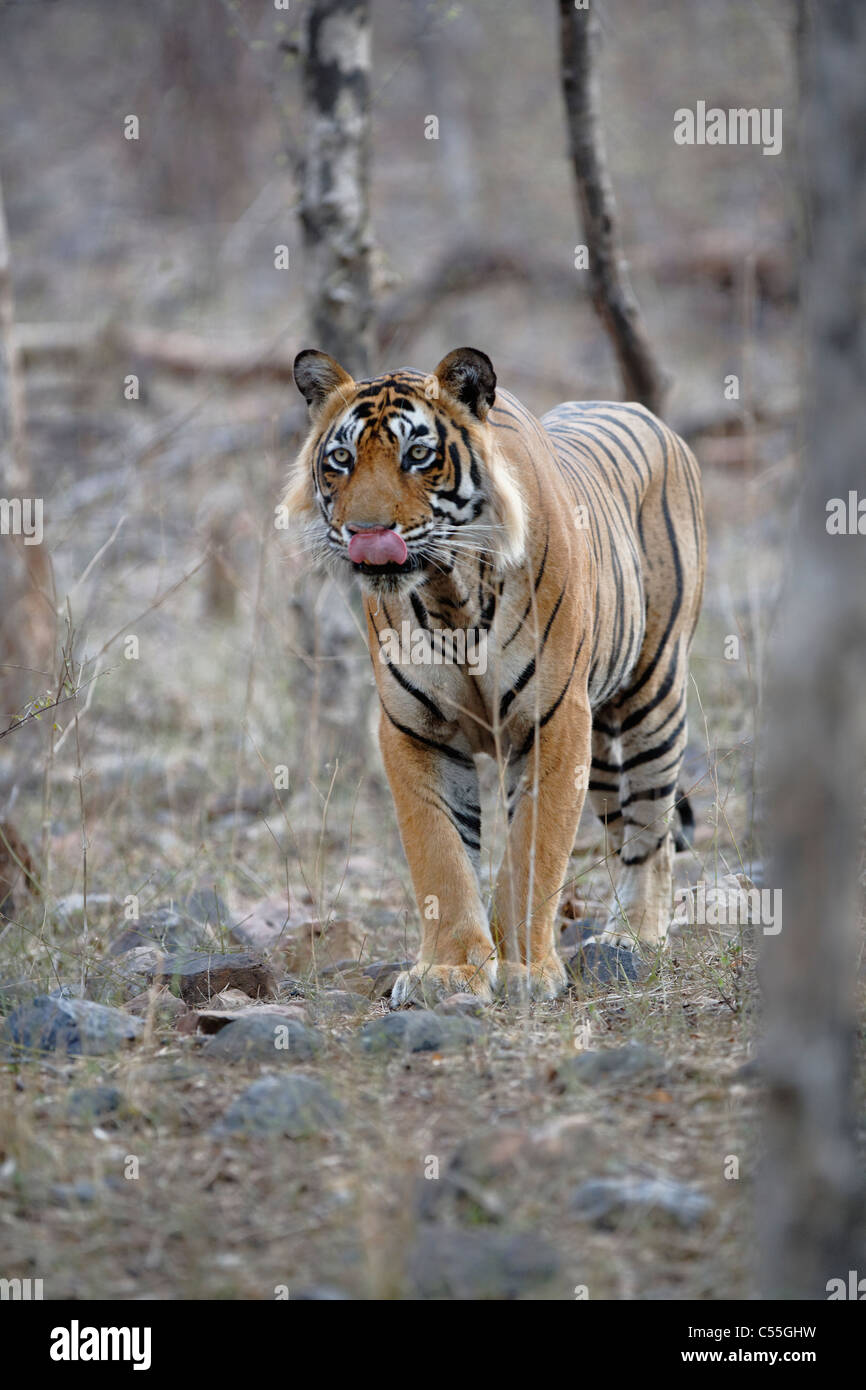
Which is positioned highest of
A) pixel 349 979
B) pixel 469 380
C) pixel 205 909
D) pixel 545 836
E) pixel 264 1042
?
pixel 469 380

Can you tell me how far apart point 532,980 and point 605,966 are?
28 centimetres

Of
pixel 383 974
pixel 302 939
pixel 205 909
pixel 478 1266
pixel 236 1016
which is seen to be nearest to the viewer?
pixel 478 1266

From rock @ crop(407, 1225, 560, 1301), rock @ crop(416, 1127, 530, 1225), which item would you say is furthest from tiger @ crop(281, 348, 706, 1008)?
rock @ crop(407, 1225, 560, 1301)

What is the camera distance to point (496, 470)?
3.92 m

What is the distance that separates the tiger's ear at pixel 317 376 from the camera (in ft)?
13.2

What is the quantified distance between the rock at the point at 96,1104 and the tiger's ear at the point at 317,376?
6.61ft

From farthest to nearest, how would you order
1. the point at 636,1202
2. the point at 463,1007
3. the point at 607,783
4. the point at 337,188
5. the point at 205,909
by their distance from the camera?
the point at 337,188 → the point at 607,783 → the point at 205,909 → the point at 463,1007 → the point at 636,1202

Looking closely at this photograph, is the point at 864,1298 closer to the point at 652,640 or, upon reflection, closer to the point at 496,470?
the point at 496,470

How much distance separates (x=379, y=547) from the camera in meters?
3.63

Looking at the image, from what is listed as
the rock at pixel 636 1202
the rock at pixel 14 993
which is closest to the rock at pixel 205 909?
the rock at pixel 14 993

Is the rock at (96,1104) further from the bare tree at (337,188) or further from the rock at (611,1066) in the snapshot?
the bare tree at (337,188)

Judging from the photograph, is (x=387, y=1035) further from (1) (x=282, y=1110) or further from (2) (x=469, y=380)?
(2) (x=469, y=380)

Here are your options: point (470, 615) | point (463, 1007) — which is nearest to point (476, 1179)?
point (463, 1007)
